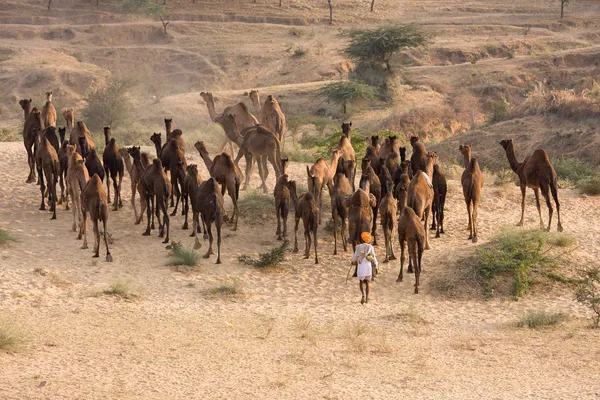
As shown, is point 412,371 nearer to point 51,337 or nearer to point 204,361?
point 204,361

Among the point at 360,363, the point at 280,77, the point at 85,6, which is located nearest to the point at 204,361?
the point at 360,363

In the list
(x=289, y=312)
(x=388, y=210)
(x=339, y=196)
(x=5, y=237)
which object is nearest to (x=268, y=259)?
(x=339, y=196)

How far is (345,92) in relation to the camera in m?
35.8

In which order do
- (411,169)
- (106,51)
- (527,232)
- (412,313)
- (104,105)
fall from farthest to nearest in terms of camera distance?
(106,51) → (104,105) → (411,169) → (527,232) → (412,313)

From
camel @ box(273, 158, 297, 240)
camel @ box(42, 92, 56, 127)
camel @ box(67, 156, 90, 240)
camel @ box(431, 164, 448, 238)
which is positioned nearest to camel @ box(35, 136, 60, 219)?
camel @ box(67, 156, 90, 240)

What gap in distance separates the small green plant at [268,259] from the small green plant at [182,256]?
31.3 inches

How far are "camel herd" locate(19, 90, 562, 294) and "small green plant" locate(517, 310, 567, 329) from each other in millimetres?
1817

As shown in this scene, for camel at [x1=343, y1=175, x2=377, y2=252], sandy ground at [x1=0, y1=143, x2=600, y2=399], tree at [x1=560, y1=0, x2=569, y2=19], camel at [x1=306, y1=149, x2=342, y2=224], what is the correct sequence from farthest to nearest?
tree at [x1=560, y1=0, x2=569, y2=19]
camel at [x1=306, y1=149, x2=342, y2=224]
camel at [x1=343, y1=175, x2=377, y2=252]
sandy ground at [x1=0, y1=143, x2=600, y2=399]

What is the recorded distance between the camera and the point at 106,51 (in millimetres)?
51500

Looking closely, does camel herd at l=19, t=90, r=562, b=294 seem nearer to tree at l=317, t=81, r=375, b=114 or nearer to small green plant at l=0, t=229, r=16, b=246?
small green plant at l=0, t=229, r=16, b=246

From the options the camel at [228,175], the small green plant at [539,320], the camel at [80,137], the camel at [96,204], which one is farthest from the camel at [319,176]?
the small green plant at [539,320]

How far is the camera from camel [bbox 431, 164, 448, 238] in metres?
15.4

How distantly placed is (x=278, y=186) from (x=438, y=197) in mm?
3017

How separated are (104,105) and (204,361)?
24.8m
